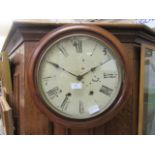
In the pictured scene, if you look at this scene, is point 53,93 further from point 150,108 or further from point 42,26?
point 150,108

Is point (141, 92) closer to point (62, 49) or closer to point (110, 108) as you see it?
point (110, 108)

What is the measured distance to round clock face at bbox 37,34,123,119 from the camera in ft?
2.12

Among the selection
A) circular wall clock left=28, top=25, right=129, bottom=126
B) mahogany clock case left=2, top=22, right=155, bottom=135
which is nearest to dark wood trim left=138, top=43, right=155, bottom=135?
mahogany clock case left=2, top=22, right=155, bottom=135

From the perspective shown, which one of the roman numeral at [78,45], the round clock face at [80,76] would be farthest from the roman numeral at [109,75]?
the roman numeral at [78,45]

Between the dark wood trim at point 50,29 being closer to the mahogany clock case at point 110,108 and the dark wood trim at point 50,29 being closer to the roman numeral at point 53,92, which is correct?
the mahogany clock case at point 110,108

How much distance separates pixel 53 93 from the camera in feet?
2.13

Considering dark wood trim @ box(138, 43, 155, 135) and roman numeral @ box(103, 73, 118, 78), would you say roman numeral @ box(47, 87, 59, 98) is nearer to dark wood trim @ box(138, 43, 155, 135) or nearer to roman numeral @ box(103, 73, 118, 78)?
roman numeral @ box(103, 73, 118, 78)

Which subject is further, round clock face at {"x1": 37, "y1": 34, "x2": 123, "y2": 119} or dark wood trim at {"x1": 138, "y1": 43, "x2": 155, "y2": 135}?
dark wood trim at {"x1": 138, "y1": 43, "x2": 155, "y2": 135}

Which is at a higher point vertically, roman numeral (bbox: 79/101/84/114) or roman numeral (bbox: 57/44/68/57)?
roman numeral (bbox: 57/44/68/57)

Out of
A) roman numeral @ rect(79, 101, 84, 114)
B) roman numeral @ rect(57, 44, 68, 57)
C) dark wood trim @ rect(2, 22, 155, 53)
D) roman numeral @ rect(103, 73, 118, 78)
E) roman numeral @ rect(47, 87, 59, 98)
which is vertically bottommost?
roman numeral @ rect(79, 101, 84, 114)

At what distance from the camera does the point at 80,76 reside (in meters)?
0.66

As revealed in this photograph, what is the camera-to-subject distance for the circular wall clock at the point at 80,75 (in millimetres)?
631

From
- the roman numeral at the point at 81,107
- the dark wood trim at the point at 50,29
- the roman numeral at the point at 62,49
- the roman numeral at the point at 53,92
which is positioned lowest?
the roman numeral at the point at 81,107

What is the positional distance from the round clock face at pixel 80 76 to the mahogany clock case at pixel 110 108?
22 millimetres
